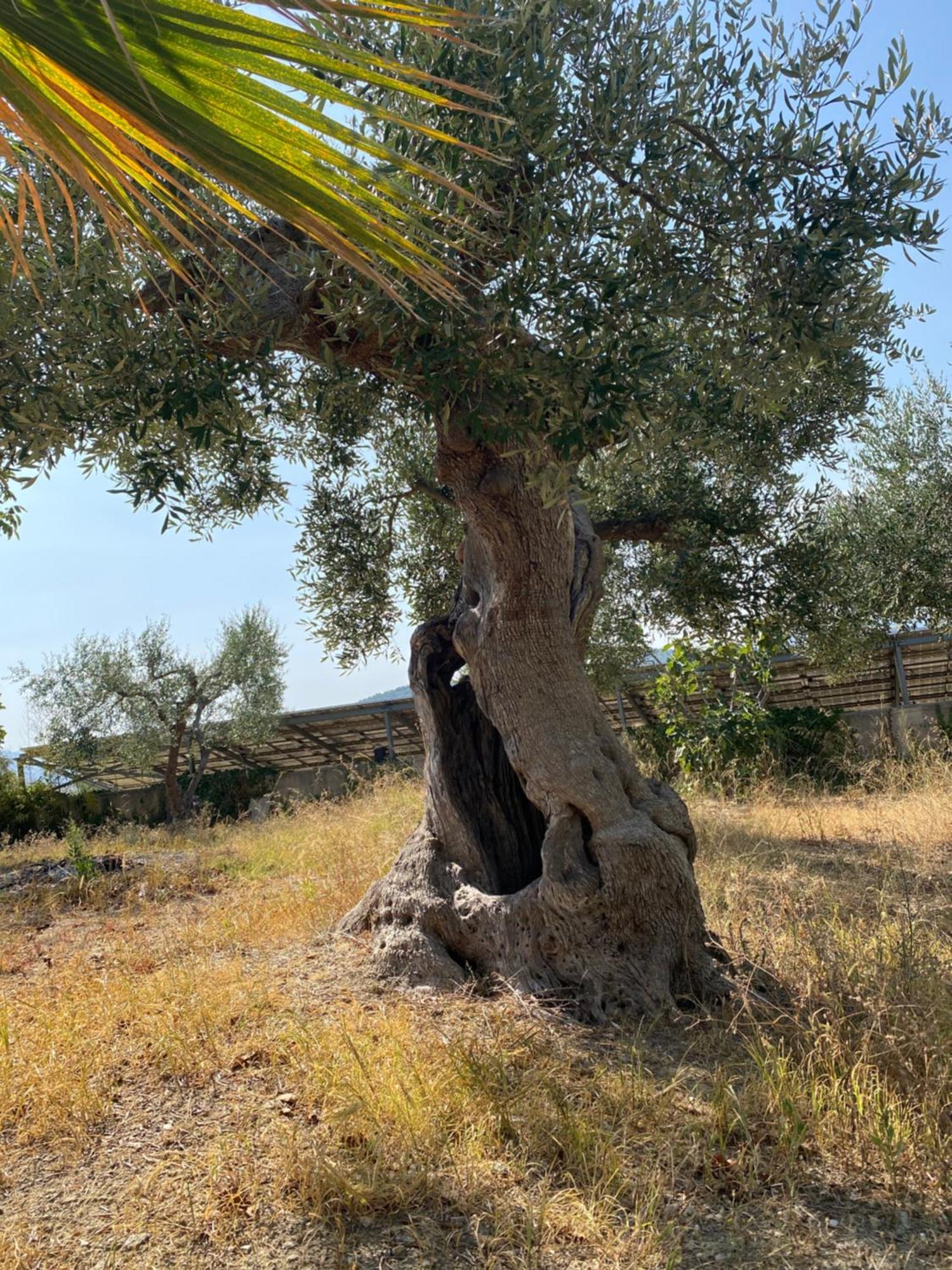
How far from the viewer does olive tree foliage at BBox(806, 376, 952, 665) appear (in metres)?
13.0

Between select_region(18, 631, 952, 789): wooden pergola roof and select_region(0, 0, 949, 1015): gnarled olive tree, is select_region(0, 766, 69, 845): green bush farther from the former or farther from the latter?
select_region(0, 0, 949, 1015): gnarled olive tree

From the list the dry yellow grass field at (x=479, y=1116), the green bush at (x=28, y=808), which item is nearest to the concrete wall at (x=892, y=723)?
the dry yellow grass field at (x=479, y=1116)

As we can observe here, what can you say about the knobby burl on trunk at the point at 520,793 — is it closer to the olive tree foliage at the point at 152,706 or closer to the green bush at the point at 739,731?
the green bush at the point at 739,731

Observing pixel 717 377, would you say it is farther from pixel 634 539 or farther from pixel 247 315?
pixel 634 539

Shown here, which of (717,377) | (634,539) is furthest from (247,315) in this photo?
(634,539)

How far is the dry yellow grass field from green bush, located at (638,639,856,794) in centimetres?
708

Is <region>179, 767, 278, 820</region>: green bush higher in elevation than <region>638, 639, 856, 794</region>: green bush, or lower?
lower

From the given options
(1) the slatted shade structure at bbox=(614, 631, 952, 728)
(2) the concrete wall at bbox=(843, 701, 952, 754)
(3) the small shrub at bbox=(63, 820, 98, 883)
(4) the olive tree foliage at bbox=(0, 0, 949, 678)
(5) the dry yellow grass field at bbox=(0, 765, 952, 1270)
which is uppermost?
(4) the olive tree foliage at bbox=(0, 0, 949, 678)

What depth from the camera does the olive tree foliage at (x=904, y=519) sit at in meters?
13.0

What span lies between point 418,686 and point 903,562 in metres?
9.35

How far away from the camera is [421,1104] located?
3551 mm

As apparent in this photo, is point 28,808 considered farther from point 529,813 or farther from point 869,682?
point 869,682

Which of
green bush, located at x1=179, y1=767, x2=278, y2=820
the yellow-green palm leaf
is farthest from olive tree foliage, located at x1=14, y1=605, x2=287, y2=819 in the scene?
the yellow-green palm leaf

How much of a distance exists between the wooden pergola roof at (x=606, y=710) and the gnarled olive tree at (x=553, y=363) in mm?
8323
